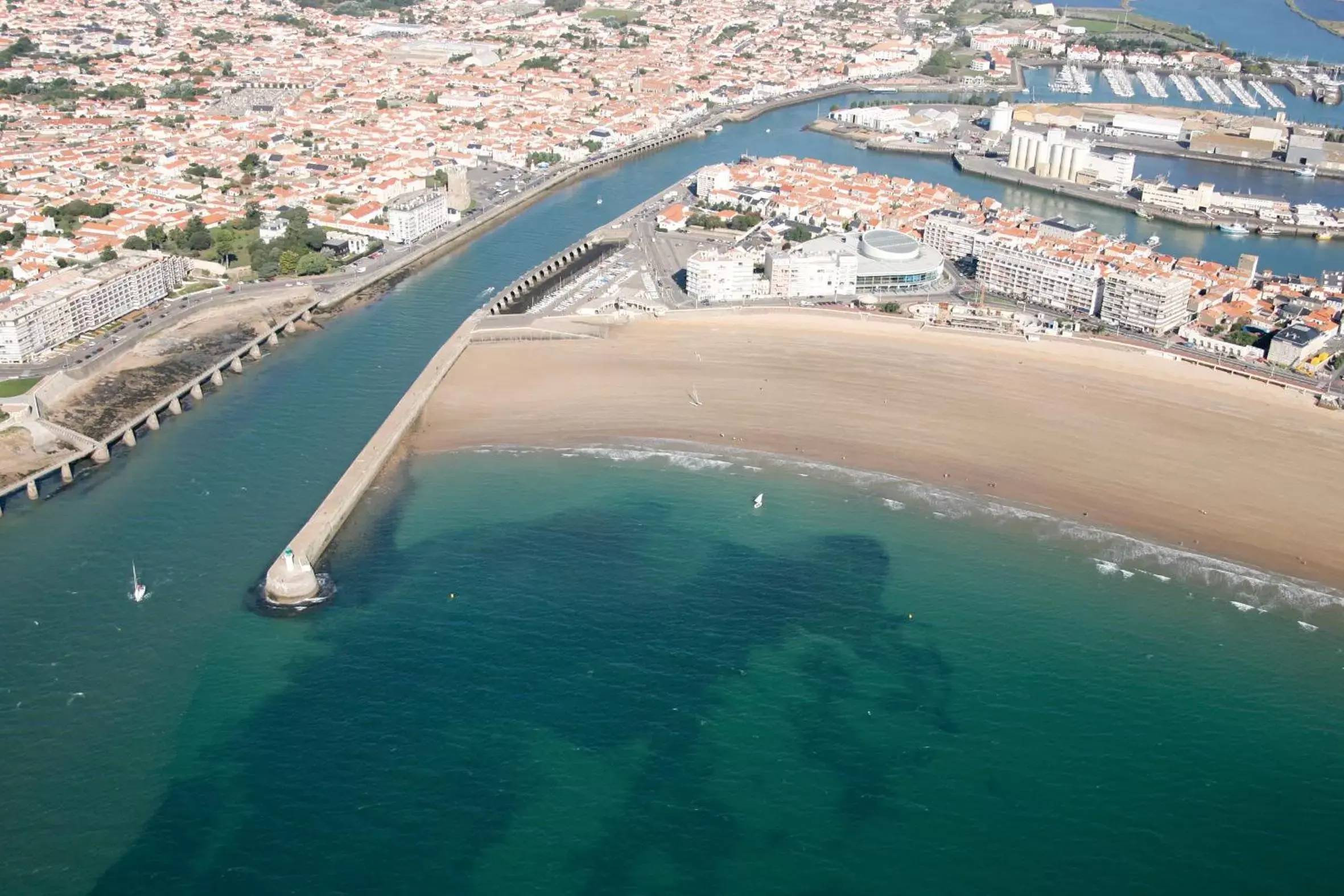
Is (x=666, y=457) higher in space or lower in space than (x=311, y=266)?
lower

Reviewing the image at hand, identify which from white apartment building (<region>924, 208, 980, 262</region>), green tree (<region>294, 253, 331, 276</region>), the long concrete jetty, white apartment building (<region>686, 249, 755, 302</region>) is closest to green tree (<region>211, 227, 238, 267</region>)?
green tree (<region>294, 253, 331, 276</region>)

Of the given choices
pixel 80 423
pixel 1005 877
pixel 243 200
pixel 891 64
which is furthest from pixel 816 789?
pixel 891 64

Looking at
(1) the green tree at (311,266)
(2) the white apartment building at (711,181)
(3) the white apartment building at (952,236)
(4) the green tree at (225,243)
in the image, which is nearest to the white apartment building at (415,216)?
(1) the green tree at (311,266)

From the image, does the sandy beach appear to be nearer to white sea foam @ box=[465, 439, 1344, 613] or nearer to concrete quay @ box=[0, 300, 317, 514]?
white sea foam @ box=[465, 439, 1344, 613]

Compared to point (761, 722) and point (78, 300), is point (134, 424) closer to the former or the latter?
point (78, 300)

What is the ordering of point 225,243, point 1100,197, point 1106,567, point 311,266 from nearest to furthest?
point 1106,567, point 311,266, point 225,243, point 1100,197

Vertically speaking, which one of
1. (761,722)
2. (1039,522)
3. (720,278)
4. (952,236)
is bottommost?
(761,722)

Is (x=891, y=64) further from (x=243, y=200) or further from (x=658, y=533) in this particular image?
(x=658, y=533)

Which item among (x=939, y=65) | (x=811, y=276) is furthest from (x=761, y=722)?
(x=939, y=65)
